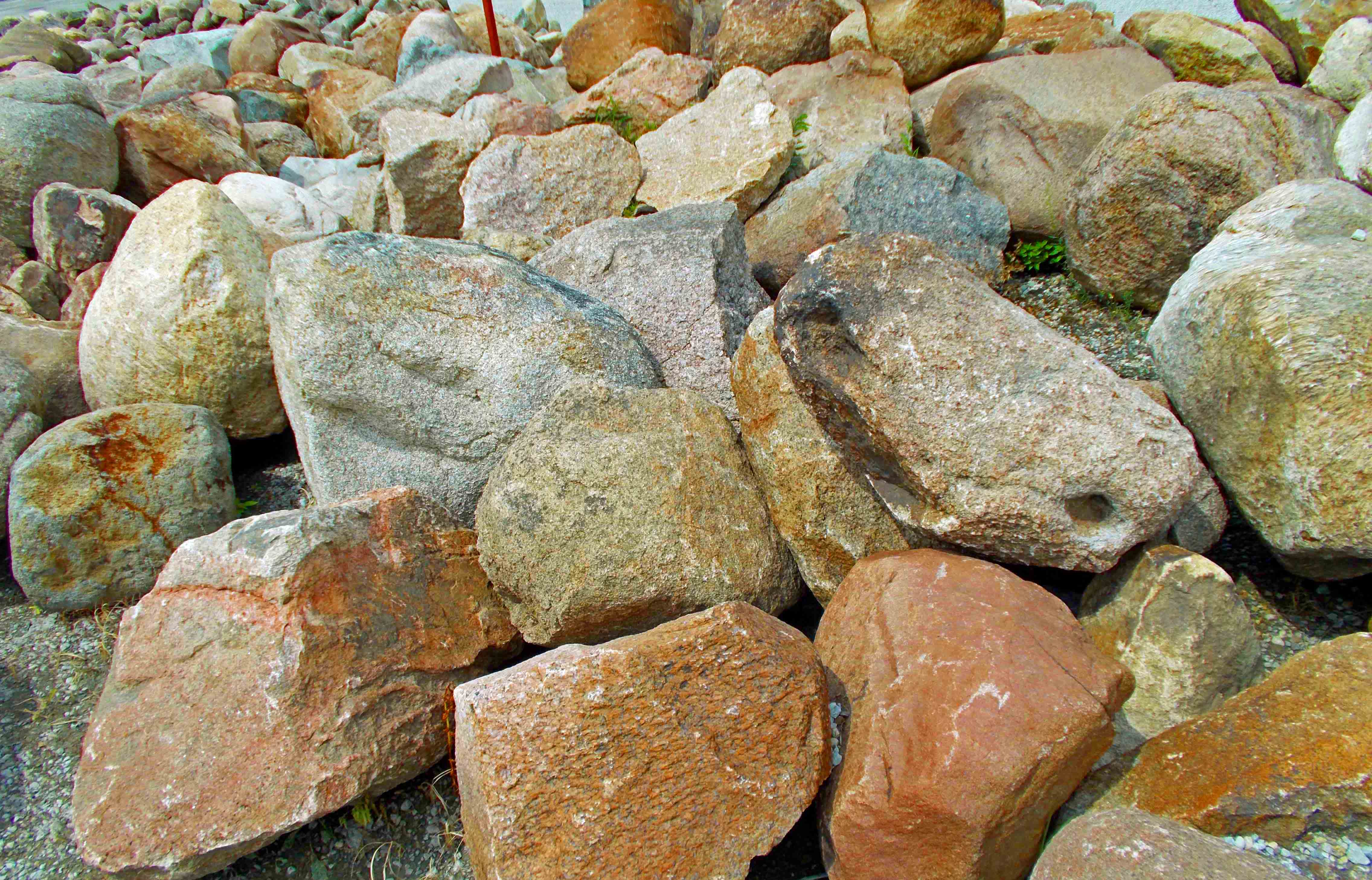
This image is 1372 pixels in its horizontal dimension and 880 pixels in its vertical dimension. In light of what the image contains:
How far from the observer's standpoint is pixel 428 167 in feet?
15.5

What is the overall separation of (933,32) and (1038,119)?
1.31 metres

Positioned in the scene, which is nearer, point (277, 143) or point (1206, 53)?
point (1206, 53)

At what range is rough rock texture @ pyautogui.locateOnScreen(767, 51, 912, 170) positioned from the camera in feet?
15.9

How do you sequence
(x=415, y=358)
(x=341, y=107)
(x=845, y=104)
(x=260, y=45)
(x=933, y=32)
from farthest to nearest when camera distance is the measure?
(x=260, y=45), (x=341, y=107), (x=933, y=32), (x=845, y=104), (x=415, y=358)

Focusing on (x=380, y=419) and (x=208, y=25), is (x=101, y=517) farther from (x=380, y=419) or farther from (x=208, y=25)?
(x=208, y=25)

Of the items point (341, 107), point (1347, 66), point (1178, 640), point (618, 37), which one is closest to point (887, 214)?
point (1178, 640)

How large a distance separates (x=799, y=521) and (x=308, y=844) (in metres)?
1.59

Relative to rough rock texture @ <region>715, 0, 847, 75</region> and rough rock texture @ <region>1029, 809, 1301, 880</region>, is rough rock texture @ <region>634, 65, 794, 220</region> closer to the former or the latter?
rough rock texture @ <region>715, 0, 847, 75</region>

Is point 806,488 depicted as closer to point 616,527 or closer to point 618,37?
point 616,527

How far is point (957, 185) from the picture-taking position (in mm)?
3883

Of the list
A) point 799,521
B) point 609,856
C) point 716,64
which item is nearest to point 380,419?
point 799,521

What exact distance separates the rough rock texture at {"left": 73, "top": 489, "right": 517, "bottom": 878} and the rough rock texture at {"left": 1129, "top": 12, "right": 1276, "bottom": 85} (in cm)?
478

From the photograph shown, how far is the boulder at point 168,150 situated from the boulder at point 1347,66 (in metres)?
6.11

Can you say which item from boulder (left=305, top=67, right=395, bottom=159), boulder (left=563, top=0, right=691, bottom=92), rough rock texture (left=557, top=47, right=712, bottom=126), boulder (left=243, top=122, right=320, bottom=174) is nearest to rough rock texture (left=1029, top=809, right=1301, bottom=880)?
rough rock texture (left=557, top=47, right=712, bottom=126)
